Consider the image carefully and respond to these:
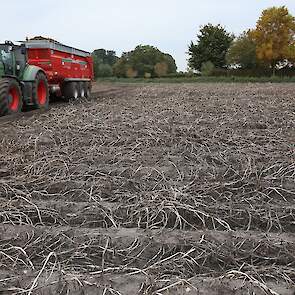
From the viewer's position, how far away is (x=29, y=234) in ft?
11.3

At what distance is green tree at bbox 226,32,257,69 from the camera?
4728cm

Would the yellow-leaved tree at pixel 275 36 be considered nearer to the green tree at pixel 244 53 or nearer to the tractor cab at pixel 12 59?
the green tree at pixel 244 53

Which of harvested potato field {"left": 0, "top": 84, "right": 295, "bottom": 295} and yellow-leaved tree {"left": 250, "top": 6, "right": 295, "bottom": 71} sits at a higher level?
yellow-leaved tree {"left": 250, "top": 6, "right": 295, "bottom": 71}

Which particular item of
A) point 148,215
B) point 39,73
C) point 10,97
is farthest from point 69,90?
point 148,215

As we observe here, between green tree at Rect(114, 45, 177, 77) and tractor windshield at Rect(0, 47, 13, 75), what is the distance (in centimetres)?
4039

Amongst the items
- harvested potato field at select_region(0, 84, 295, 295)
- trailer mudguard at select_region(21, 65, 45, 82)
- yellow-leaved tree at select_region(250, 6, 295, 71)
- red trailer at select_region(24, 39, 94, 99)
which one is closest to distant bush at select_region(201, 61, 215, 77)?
yellow-leaved tree at select_region(250, 6, 295, 71)

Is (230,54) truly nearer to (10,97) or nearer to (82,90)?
(82,90)

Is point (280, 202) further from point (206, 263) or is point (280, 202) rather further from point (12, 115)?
point (12, 115)

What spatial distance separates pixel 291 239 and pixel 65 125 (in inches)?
244

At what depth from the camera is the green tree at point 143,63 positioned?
53.8 meters

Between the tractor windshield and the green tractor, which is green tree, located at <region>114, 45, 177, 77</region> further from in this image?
the tractor windshield

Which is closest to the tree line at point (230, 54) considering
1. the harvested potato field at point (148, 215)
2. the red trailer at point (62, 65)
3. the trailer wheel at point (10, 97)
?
the red trailer at point (62, 65)

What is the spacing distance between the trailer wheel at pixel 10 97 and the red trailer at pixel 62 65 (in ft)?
8.40

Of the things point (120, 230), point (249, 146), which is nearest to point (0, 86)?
point (249, 146)
